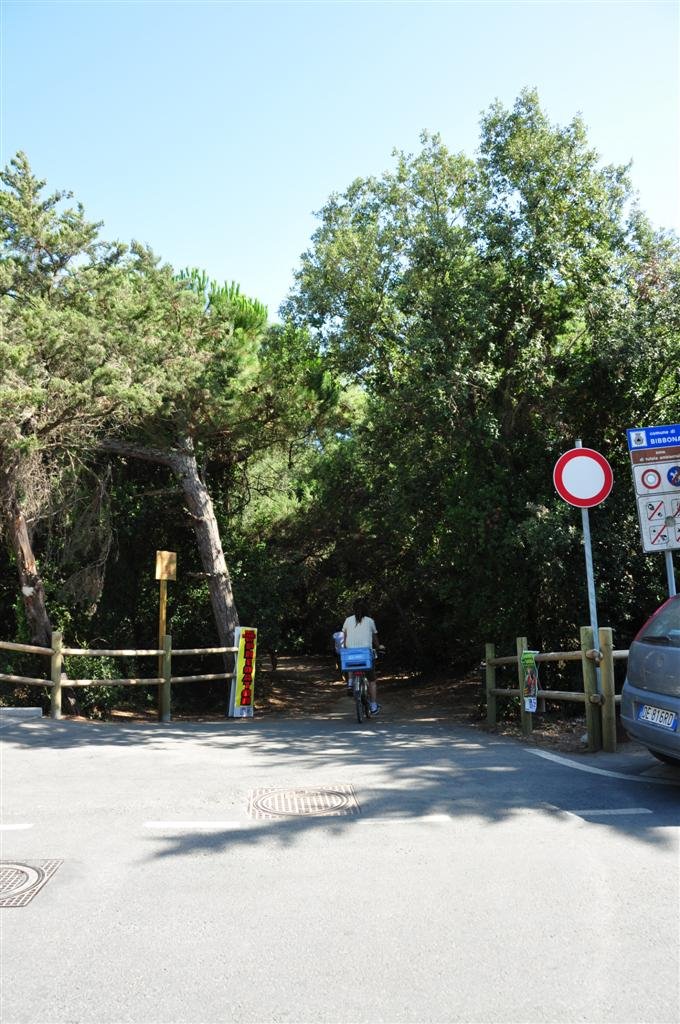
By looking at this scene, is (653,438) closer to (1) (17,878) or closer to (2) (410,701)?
(1) (17,878)

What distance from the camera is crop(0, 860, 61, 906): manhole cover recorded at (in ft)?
13.8

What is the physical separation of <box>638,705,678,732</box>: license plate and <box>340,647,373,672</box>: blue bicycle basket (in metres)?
6.08

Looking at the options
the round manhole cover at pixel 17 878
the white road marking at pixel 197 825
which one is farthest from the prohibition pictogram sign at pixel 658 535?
the round manhole cover at pixel 17 878

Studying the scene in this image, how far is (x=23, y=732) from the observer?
30.6 feet

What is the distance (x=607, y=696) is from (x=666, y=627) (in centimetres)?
206

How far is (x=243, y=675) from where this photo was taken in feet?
45.4

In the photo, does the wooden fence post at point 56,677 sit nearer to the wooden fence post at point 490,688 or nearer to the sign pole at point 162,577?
the sign pole at point 162,577

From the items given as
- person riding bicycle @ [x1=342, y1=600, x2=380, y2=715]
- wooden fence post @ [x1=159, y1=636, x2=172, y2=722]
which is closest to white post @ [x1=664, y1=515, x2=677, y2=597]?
person riding bicycle @ [x1=342, y1=600, x2=380, y2=715]

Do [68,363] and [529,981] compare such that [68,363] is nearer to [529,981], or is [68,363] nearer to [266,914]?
[266,914]

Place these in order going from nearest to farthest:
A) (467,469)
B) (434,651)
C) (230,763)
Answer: (230,763) < (467,469) < (434,651)

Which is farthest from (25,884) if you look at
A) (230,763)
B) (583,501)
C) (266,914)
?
(583,501)

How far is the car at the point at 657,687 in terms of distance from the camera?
19.5ft

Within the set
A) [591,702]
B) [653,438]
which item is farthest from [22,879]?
[653,438]

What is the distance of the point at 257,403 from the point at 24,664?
6636 millimetres
